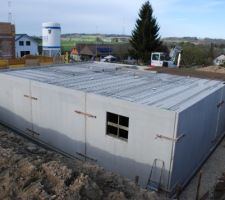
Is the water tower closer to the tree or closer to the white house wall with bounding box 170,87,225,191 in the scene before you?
the tree

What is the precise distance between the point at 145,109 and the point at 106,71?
328 inches

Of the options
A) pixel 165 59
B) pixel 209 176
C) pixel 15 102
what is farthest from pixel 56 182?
pixel 165 59

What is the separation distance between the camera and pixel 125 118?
10695 millimetres

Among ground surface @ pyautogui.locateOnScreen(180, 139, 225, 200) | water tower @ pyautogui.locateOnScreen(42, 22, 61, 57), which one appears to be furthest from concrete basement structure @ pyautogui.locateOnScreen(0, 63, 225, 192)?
water tower @ pyautogui.locateOnScreen(42, 22, 61, 57)

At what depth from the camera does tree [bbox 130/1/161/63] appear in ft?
150

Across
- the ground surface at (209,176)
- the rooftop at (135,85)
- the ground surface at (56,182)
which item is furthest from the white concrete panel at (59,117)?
the ground surface at (209,176)

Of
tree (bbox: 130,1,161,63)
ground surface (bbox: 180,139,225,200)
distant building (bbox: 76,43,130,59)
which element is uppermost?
tree (bbox: 130,1,161,63)

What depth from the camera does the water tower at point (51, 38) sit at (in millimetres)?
40062

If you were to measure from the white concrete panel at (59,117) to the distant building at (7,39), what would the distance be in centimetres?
3557

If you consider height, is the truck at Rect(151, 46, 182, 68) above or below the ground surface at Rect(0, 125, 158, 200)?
above

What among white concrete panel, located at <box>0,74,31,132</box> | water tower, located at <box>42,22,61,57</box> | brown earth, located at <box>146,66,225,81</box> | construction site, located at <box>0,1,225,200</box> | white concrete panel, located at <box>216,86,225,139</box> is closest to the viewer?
construction site, located at <box>0,1,225,200</box>

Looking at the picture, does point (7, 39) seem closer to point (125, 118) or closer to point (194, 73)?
point (194, 73)

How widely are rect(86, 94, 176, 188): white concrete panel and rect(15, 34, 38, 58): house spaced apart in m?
44.7

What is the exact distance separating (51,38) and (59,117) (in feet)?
97.0
